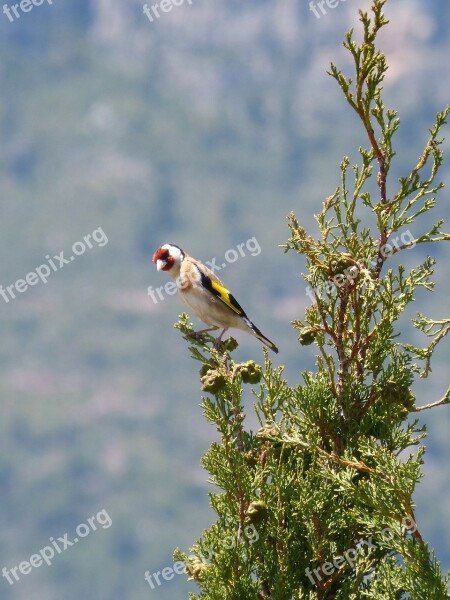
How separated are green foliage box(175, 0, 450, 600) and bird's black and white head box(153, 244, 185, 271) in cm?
227

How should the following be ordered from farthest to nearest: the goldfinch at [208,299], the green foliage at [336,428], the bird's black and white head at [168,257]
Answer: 1. the bird's black and white head at [168,257]
2. the goldfinch at [208,299]
3. the green foliage at [336,428]

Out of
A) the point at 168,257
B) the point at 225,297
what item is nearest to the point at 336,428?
the point at 225,297

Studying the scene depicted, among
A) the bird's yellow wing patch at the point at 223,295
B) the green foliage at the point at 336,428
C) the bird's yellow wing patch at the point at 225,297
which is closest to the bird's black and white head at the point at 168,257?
the bird's yellow wing patch at the point at 223,295

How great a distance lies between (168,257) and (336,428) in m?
3.27

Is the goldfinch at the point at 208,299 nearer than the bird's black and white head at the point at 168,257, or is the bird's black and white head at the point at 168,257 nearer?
the goldfinch at the point at 208,299

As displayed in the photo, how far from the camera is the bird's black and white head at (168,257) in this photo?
941 cm

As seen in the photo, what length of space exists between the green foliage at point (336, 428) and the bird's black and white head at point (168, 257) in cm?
227

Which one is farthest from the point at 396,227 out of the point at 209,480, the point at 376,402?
the point at 209,480

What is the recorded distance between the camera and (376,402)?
7059 mm

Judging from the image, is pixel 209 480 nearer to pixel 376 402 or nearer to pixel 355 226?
pixel 376 402

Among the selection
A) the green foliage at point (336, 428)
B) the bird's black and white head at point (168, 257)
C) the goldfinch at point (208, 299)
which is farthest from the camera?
the bird's black and white head at point (168, 257)

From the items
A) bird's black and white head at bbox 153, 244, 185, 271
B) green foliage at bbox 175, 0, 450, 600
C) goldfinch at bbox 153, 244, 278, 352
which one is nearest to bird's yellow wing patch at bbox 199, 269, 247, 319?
Answer: goldfinch at bbox 153, 244, 278, 352

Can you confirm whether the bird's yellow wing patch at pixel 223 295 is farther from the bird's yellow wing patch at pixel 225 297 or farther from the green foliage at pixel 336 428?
the green foliage at pixel 336 428

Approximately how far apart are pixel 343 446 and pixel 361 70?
2.86 metres
